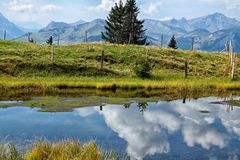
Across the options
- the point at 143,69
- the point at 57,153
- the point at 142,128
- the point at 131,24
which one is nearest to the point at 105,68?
the point at 143,69

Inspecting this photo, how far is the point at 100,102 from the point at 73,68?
20693mm

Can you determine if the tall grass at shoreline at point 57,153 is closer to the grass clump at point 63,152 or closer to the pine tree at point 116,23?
the grass clump at point 63,152

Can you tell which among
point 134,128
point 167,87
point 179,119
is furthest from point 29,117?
point 167,87

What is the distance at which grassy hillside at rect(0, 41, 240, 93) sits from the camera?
4328 cm

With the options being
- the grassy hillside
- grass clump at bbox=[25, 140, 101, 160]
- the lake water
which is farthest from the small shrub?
grass clump at bbox=[25, 140, 101, 160]

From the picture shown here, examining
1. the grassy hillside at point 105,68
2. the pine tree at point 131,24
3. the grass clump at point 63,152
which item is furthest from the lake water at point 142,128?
the pine tree at point 131,24

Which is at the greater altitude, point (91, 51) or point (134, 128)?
point (91, 51)

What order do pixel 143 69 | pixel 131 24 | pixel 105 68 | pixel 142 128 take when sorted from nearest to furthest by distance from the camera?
pixel 142 128, pixel 143 69, pixel 105 68, pixel 131 24

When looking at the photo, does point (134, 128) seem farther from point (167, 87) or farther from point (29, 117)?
point (167, 87)

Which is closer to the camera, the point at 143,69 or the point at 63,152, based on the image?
the point at 63,152

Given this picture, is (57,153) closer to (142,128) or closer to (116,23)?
(142,128)

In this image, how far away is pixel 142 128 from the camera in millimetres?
23531

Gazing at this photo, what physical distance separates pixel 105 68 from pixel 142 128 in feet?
101

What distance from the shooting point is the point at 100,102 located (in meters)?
32.5
